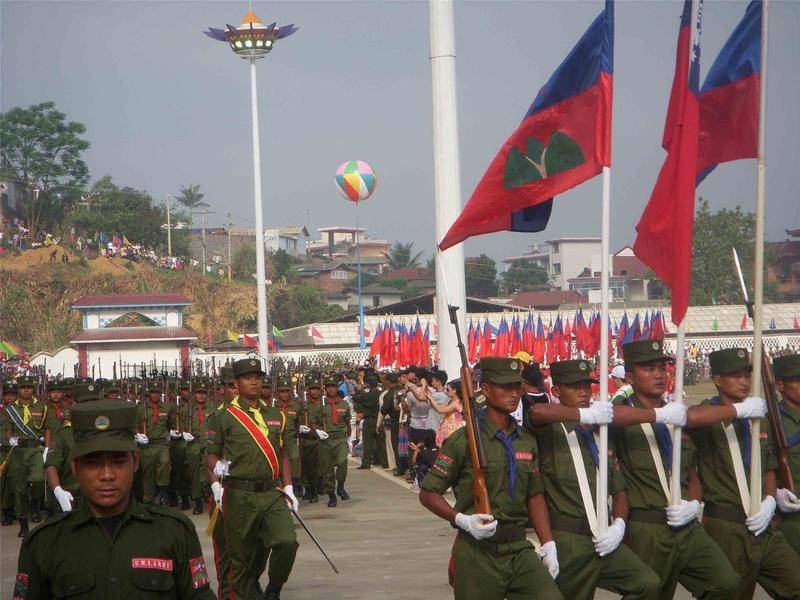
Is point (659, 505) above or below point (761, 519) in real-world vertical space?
above

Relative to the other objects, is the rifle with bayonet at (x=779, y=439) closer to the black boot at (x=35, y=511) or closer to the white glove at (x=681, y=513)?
the white glove at (x=681, y=513)

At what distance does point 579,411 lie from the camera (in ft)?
23.0

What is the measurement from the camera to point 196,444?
59.0 ft

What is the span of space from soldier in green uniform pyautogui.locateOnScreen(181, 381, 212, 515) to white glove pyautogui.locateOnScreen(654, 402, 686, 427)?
11.2 m

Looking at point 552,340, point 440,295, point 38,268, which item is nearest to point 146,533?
point 440,295

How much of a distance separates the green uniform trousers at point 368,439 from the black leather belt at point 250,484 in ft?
45.0

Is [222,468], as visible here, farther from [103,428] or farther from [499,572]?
[103,428]

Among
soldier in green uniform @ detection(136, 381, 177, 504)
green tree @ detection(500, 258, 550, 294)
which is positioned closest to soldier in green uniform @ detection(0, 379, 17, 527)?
soldier in green uniform @ detection(136, 381, 177, 504)

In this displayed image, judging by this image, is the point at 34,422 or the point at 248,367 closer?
the point at 248,367

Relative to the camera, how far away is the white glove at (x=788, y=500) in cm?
789

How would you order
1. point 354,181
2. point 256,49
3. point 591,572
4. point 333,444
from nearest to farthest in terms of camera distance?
point 591,572, point 333,444, point 256,49, point 354,181

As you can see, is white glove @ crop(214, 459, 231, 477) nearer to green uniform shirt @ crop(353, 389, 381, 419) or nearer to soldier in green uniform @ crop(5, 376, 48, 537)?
soldier in green uniform @ crop(5, 376, 48, 537)

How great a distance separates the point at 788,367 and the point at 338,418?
38.3 ft

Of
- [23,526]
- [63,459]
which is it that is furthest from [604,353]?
[23,526]
